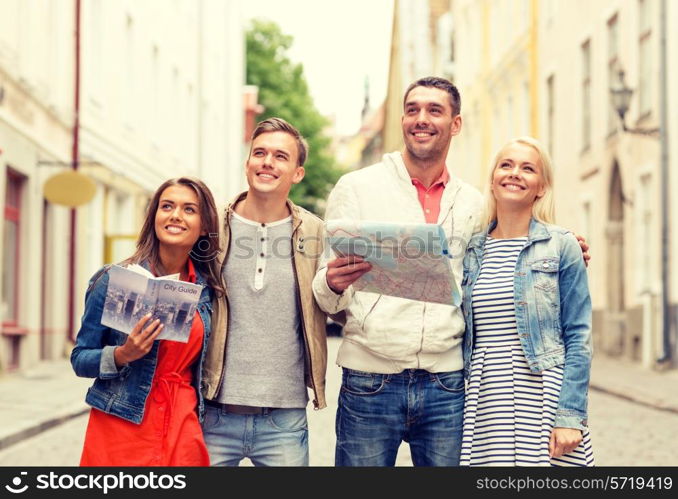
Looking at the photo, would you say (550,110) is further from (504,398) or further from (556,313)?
(504,398)

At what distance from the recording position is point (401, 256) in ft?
11.9

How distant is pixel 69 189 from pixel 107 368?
13.0 m

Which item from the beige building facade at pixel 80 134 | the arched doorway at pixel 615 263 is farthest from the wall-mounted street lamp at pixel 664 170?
the beige building facade at pixel 80 134

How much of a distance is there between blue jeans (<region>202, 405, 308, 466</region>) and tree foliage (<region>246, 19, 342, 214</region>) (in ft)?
150

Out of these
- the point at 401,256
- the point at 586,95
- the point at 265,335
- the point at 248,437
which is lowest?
the point at 248,437

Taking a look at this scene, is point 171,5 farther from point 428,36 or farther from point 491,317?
point 491,317

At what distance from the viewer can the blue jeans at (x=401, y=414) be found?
393 cm

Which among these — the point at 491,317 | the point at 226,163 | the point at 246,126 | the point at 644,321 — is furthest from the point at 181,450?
the point at 246,126

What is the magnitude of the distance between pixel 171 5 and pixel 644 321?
1539 centimetres

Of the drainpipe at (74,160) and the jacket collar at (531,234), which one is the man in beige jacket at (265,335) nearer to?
the jacket collar at (531,234)

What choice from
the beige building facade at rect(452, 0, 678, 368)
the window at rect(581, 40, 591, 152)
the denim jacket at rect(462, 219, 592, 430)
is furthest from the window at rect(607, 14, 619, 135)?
the denim jacket at rect(462, 219, 592, 430)

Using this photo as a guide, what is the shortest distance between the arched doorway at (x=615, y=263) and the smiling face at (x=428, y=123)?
17629 mm

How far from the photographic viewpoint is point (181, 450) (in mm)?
3686

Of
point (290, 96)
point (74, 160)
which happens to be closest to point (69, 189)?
point (74, 160)
